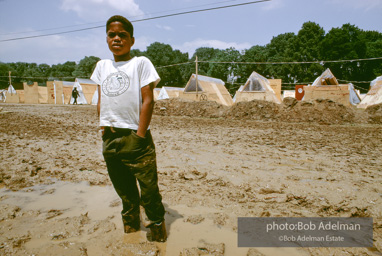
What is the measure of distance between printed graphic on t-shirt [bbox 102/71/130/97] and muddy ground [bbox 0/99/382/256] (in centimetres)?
131

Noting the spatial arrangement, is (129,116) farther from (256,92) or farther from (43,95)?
(43,95)

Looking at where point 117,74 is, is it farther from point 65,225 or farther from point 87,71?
point 87,71

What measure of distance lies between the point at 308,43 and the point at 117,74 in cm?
5587

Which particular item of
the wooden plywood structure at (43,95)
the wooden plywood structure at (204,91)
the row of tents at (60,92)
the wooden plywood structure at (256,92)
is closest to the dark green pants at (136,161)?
the wooden plywood structure at (204,91)

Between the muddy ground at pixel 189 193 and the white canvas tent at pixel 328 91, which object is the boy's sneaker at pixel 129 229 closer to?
the muddy ground at pixel 189 193

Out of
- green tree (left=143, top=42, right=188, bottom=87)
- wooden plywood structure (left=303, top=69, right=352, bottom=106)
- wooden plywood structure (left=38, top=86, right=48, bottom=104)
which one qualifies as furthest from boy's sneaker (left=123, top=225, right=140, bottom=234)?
green tree (left=143, top=42, right=188, bottom=87)

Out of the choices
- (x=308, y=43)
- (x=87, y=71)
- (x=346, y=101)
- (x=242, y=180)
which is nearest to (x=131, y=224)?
(x=242, y=180)

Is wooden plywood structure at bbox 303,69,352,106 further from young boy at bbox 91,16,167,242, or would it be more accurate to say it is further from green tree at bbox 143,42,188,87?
green tree at bbox 143,42,188,87

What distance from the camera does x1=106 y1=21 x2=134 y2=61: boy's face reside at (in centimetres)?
202

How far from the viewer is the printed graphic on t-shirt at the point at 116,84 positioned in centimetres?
197

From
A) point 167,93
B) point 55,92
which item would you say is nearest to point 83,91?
point 55,92

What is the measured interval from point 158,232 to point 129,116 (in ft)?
3.41

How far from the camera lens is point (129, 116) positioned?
1.95 meters

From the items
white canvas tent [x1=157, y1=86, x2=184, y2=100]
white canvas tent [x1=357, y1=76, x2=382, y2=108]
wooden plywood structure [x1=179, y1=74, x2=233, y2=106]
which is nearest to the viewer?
white canvas tent [x1=357, y1=76, x2=382, y2=108]
